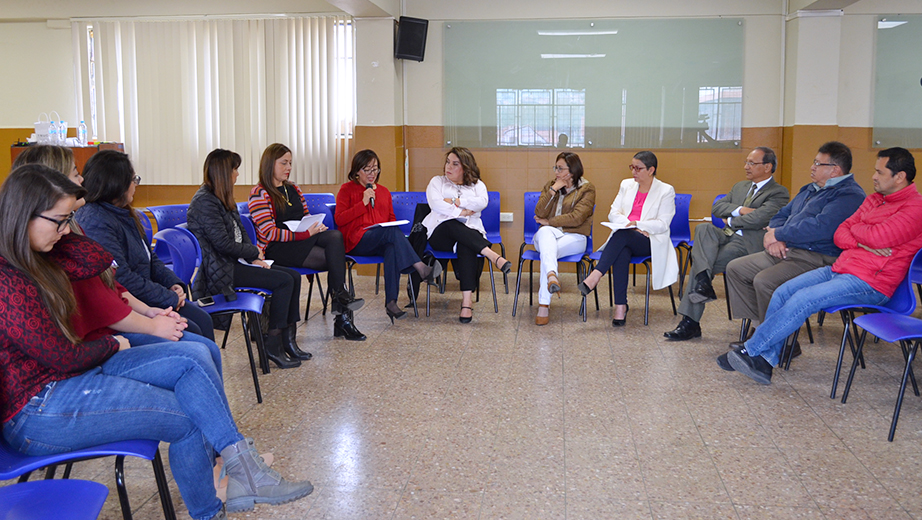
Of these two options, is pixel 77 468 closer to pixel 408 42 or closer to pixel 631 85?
pixel 408 42

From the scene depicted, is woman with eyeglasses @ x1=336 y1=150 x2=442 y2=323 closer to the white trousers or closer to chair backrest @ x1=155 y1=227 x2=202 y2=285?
the white trousers

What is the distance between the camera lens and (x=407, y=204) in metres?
5.73

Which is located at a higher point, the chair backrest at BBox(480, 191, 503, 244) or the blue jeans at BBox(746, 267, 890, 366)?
the chair backrest at BBox(480, 191, 503, 244)

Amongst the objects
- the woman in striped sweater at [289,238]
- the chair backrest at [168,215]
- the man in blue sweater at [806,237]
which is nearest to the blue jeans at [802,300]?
the man in blue sweater at [806,237]

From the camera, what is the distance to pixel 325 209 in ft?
17.4

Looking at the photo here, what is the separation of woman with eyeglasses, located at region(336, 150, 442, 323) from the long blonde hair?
3.03 metres

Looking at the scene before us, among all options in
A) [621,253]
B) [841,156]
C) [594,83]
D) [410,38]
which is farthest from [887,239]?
[410,38]

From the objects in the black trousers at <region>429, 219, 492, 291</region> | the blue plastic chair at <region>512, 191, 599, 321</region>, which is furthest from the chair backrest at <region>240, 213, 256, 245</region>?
the blue plastic chair at <region>512, 191, 599, 321</region>

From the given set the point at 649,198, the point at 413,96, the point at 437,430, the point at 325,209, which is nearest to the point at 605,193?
the point at 649,198

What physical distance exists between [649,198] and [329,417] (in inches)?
117

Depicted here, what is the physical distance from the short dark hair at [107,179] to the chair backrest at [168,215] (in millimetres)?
1475

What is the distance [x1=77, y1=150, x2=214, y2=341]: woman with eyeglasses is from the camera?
277cm

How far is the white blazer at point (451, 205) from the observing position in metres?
5.34

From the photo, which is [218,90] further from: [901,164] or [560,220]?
[901,164]
